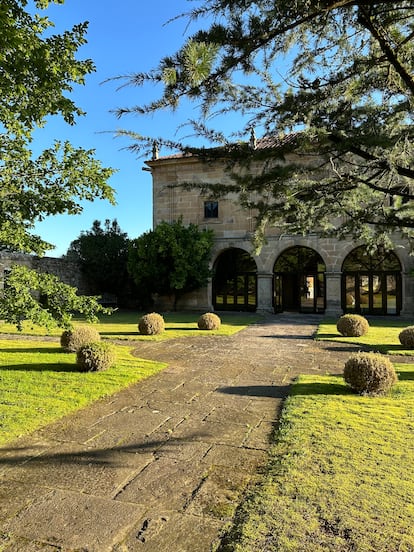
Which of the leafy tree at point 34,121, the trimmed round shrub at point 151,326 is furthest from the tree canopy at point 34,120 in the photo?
the trimmed round shrub at point 151,326

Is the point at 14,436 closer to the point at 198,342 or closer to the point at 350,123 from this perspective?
the point at 350,123

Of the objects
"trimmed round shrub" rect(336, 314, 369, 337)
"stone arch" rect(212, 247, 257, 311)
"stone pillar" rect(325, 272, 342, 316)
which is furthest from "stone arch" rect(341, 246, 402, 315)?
"trimmed round shrub" rect(336, 314, 369, 337)

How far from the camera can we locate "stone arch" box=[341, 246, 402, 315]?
67.6 feet

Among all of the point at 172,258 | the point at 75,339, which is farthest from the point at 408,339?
the point at 172,258

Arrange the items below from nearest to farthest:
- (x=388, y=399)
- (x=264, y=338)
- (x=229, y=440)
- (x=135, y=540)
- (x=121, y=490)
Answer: (x=135, y=540), (x=121, y=490), (x=229, y=440), (x=388, y=399), (x=264, y=338)

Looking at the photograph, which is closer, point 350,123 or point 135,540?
point 135,540

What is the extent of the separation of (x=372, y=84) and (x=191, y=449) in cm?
445

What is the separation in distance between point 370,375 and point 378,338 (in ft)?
23.0

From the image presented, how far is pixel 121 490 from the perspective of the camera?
3.29m

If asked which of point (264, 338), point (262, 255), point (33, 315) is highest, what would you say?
point (262, 255)

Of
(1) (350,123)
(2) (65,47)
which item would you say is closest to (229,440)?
(1) (350,123)

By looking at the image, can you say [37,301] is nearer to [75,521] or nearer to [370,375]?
[75,521]

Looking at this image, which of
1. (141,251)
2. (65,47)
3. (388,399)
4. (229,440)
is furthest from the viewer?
(141,251)

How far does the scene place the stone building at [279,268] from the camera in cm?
2073
